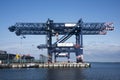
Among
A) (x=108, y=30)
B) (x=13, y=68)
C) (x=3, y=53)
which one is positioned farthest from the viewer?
(x=3, y=53)

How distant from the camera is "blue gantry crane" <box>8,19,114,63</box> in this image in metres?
132

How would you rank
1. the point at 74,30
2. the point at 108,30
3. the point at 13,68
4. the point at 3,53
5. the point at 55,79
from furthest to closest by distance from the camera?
the point at 3,53, the point at 13,68, the point at 74,30, the point at 108,30, the point at 55,79

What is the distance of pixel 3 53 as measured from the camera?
17725 centimetres

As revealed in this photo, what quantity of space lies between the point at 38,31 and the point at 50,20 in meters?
6.23

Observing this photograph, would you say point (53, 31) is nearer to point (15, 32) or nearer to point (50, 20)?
point (50, 20)

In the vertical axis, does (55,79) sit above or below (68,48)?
below

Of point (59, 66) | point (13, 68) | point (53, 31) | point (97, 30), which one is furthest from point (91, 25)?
point (13, 68)

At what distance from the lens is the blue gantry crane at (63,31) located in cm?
13225

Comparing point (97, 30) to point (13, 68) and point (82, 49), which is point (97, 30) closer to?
point (82, 49)

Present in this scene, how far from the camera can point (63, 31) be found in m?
137

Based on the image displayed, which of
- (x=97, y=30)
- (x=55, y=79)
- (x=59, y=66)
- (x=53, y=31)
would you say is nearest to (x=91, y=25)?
(x=97, y=30)

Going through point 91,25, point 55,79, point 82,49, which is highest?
point 91,25

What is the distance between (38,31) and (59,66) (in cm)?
2146

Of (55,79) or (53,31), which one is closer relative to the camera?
(55,79)
